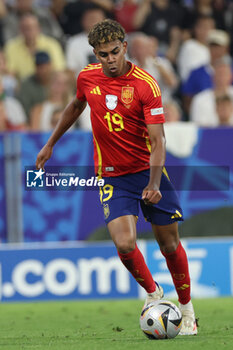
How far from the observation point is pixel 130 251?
18.6ft

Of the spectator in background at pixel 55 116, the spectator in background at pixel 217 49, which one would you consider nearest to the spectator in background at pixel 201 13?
the spectator in background at pixel 217 49

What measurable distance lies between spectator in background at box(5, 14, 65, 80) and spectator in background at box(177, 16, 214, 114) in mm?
1847

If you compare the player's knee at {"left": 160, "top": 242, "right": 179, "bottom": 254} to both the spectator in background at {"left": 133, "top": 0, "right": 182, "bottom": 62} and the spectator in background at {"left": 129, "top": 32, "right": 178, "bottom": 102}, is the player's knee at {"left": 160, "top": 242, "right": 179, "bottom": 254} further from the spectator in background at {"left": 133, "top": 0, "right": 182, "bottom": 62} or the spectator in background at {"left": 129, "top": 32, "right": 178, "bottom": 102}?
the spectator in background at {"left": 133, "top": 0, "right": 182, "bottom": 62}

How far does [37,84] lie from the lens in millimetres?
10969

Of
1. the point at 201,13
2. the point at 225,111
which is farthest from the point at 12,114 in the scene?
the point at 201,13

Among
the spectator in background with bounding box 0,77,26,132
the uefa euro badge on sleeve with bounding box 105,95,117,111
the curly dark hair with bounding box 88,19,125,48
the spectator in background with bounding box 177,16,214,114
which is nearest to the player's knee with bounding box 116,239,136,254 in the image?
the uefa euro badge on sleeve with bounding box 105,95,117,111

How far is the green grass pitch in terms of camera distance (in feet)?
18.0

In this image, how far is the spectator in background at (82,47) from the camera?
1141 centimetres

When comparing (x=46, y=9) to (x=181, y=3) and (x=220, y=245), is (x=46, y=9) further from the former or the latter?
(x=220, y=245)

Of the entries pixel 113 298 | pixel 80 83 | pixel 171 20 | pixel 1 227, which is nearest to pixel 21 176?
pixel 1 227

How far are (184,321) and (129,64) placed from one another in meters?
1.96

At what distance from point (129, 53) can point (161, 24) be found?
1.46m

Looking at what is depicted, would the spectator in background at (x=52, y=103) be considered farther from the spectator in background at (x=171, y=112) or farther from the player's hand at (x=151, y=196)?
the player's hand at (x=151, y=196)

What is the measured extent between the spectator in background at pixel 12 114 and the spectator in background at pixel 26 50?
0.75 m
